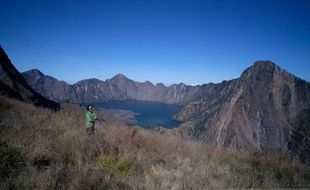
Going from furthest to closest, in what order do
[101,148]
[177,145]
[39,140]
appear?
[177,145] → [101,148] → [39,140]

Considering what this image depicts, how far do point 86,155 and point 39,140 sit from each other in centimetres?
111

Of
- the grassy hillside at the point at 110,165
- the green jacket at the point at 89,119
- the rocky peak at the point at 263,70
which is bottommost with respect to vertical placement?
the grassy hillside at the point at 110,165

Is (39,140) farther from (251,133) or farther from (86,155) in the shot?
(251,133)

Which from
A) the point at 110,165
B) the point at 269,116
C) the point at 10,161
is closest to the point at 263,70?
the point at 269,116

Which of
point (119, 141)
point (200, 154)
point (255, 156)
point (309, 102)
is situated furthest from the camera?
point (309, 102)

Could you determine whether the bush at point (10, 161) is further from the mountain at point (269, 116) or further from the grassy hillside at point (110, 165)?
the mountain at point (269, 116)

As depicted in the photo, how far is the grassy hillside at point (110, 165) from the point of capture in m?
4.53

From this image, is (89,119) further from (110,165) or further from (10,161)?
(10,161)

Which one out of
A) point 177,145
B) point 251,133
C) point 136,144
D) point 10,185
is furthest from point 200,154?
point 251,133

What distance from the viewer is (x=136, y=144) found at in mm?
8406

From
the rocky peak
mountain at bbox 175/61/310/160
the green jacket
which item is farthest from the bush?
the rocky peak

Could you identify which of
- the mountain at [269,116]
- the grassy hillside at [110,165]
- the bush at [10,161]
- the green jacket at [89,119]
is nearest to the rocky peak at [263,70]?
the mountain at [269,116]

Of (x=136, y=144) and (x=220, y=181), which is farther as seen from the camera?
(x=136, y=144)

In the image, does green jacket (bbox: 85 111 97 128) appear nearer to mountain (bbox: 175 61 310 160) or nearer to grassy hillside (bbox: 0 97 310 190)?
grassy hillside (bbox: 0 97 310 190)
